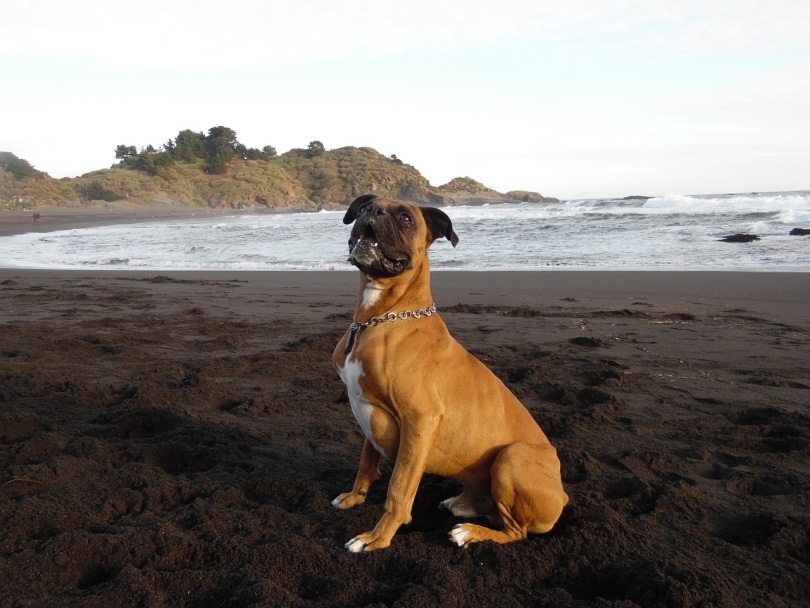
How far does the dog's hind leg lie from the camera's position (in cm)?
312

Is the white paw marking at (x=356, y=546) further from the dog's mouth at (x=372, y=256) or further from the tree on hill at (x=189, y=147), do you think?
the tree on hill at (x=189, y=147)

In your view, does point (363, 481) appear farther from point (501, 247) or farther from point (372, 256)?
point (501, 247)

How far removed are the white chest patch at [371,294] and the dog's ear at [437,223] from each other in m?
0.43

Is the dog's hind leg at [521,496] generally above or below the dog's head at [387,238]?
below

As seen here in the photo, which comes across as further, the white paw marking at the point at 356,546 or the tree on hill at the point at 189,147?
the tree on hill at the point at 189,147

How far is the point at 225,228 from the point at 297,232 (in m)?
4.96

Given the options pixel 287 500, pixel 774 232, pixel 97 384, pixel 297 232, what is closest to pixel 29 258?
pixel 297 232

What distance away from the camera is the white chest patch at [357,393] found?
3174 mm

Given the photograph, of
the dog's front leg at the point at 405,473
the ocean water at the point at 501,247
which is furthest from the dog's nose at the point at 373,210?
the ocean water at the point at 501,247

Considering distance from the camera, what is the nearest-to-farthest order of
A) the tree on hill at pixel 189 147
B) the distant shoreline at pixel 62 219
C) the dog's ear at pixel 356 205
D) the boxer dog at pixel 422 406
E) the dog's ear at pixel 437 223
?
the boxer dog at pixel 422 406 < the dog's ear at pixel 437 223 < the dog's ear at pixel 356 205 < the distant shoreline at pixel 62 219 < the tree on hill at pixel 189 147

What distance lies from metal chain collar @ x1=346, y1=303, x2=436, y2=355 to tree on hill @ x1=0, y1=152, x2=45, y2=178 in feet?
210

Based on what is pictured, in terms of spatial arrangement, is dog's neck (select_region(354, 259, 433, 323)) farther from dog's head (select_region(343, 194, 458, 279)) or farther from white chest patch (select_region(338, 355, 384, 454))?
white chest patch (select_region(338, 355, 384, 454))

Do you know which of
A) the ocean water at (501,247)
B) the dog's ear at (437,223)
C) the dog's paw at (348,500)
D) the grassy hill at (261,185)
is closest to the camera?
the dog's ear at (437,223)

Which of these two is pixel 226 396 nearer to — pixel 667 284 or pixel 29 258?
pixel 667 284
